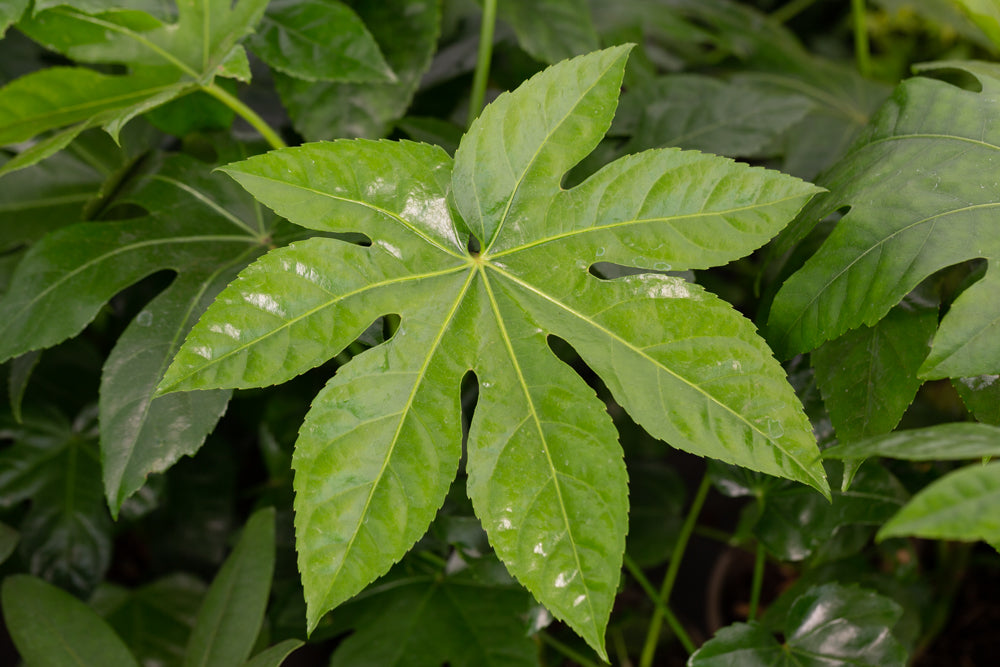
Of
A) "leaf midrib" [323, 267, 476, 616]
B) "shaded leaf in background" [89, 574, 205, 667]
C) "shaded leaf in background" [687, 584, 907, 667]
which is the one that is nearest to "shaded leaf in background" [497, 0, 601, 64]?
"leaf midrib" [323, 267, 476, 616]

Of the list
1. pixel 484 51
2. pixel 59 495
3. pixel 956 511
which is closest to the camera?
pixel 956 511

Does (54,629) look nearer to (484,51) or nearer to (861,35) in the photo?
(484,51)

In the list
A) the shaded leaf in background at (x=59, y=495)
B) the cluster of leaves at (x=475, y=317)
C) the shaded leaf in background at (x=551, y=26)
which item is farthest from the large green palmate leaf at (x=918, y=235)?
the shaded leaf in background at (x=59, y=495)

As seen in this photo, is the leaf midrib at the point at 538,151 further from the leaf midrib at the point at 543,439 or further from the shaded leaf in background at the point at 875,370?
the shaded leaf in background at the point at 875,370

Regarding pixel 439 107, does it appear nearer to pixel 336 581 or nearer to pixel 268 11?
pixel 268 11

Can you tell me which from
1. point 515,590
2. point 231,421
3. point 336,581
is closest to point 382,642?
point 515,590

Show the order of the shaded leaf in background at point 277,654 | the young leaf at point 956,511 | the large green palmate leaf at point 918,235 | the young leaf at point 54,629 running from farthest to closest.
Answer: the young leaf at point 54,629
the shaded leaf in background at point 277,654
the large green palmate leaf at point 918,235
the young leaf at point 956,511

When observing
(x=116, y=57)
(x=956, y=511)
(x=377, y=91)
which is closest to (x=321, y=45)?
(x=377, y=91)
